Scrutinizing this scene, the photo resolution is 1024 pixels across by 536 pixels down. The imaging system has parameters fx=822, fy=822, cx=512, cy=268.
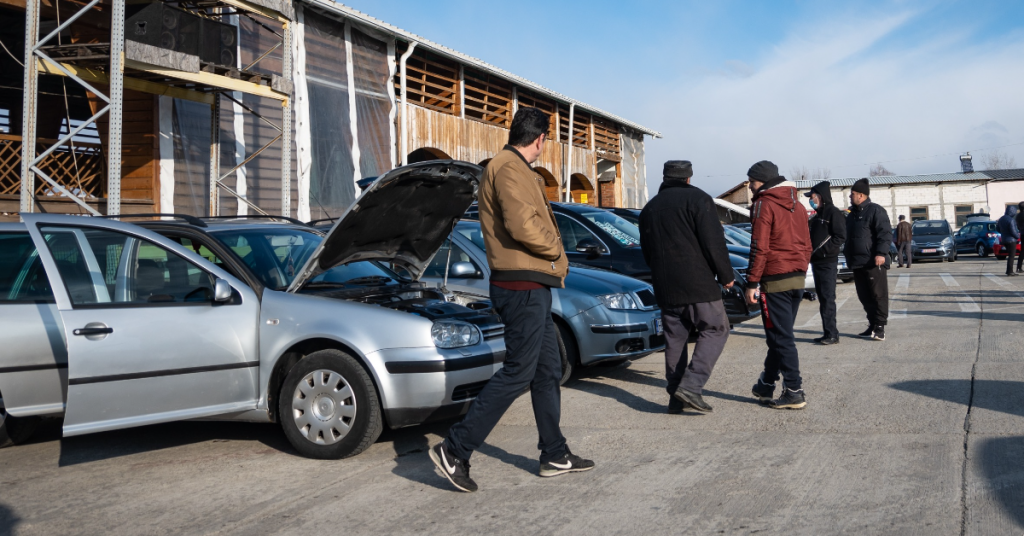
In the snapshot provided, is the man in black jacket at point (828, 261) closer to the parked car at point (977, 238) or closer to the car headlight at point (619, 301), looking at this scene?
the car headlight at point (619, 301)

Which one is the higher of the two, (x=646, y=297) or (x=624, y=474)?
(x=646, y=297)

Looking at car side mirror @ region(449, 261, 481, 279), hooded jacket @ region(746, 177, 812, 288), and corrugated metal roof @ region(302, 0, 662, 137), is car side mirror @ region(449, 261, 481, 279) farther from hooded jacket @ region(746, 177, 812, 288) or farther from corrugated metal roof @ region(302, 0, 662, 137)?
corrugated metal roof @ region(302, 0, 662, 137)

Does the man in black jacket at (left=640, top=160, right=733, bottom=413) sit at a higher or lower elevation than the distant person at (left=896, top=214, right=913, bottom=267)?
lower

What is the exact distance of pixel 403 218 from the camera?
5.94 m

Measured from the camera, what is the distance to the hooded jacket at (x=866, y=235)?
8.97m

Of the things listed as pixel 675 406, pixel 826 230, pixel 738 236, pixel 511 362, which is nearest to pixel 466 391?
pixel 511 362

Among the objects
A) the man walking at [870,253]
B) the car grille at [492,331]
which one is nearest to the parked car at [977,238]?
the man walking at [870,253]

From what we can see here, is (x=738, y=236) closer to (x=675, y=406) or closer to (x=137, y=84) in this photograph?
(x=675, y=406)

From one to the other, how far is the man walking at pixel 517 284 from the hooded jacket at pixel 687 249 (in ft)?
5.09

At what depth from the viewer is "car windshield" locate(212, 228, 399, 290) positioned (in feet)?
17.7

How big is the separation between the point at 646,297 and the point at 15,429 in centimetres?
487

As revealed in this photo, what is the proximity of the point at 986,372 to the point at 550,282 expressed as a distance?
14.6 ft

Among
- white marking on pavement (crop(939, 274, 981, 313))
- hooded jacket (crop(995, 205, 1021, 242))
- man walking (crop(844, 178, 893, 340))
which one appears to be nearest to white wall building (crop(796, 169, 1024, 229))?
hooded jacket (crop(995, 205, 1021, 242))

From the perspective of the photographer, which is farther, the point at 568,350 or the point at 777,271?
the point at 568,350
